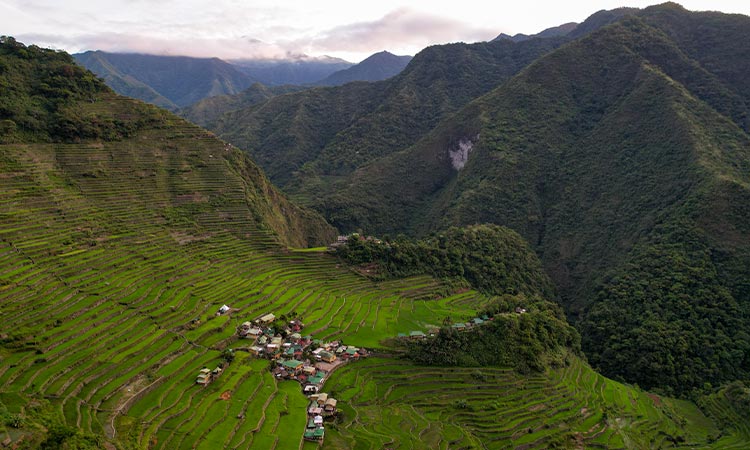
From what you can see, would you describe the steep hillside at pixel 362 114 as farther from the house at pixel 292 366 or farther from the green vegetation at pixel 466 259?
the house at pixel 292 366

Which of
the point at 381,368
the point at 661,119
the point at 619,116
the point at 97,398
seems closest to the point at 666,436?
the point at 381,368

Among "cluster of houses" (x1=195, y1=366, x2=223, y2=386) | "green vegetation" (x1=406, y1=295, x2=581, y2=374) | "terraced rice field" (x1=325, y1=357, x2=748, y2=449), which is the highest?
"cluster of houses" (x1=195, y1=366, x2=223, y2=386)

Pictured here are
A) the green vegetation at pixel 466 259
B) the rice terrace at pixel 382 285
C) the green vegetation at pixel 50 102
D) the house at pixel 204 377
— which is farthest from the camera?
the green vegetation at pixel 466 259

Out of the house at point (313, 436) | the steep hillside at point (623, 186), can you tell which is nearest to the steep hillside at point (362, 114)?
the steep hillside at point (623, 186)

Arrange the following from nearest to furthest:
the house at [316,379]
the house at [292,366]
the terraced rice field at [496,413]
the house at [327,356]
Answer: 1. the terraced rice field at [496,413]
2. the house at [316,379]
3. the house at [292,366]
4. the house at [327,356]

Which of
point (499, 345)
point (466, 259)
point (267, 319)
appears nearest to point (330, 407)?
point (267, 319)

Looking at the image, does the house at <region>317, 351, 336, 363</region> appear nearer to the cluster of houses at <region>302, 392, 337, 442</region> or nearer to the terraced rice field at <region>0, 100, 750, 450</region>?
the terraced rice field at <region>0, 100, 750, 450</region>

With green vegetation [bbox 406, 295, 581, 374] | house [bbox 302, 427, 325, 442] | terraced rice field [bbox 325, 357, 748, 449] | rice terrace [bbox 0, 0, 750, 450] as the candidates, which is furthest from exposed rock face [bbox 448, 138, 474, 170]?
house [bbox 302, 427, 325, 442]
